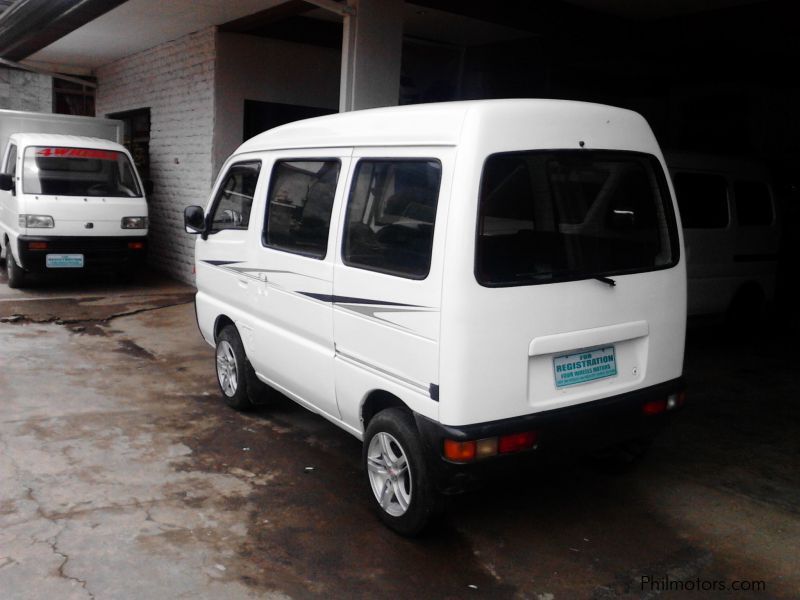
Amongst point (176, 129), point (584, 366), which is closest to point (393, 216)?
point (584, 366)

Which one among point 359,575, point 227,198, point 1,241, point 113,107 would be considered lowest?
point 359,575

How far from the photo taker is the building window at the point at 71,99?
1909 cm

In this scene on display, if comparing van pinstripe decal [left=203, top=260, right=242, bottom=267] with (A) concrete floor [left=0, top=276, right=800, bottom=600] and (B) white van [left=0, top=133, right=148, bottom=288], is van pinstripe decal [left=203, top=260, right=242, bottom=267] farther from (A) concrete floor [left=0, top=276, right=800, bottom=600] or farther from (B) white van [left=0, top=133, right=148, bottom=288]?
(B) white van [left=0, top=133, right=148, bottom=288]

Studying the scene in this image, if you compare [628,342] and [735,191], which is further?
[735,191]

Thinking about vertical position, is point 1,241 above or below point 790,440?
above

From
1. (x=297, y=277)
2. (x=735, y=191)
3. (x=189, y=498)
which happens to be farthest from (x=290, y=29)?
(x=189, y=498)

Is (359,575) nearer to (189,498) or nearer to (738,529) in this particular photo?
(189,498)

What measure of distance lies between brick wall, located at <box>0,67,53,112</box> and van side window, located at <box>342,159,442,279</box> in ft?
56.8

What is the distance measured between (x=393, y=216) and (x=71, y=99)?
18.1 metres

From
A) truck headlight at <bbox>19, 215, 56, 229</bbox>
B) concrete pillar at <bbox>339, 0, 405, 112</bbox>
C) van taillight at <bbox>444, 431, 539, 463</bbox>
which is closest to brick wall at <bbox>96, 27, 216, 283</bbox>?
truck headlight at <bbox>19, 215, 56, 229</bbox>

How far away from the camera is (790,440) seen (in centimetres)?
541

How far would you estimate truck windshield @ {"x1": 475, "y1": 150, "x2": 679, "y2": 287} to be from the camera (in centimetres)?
344

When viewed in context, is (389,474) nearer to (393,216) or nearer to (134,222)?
(393,216)

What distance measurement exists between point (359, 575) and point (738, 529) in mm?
1986
